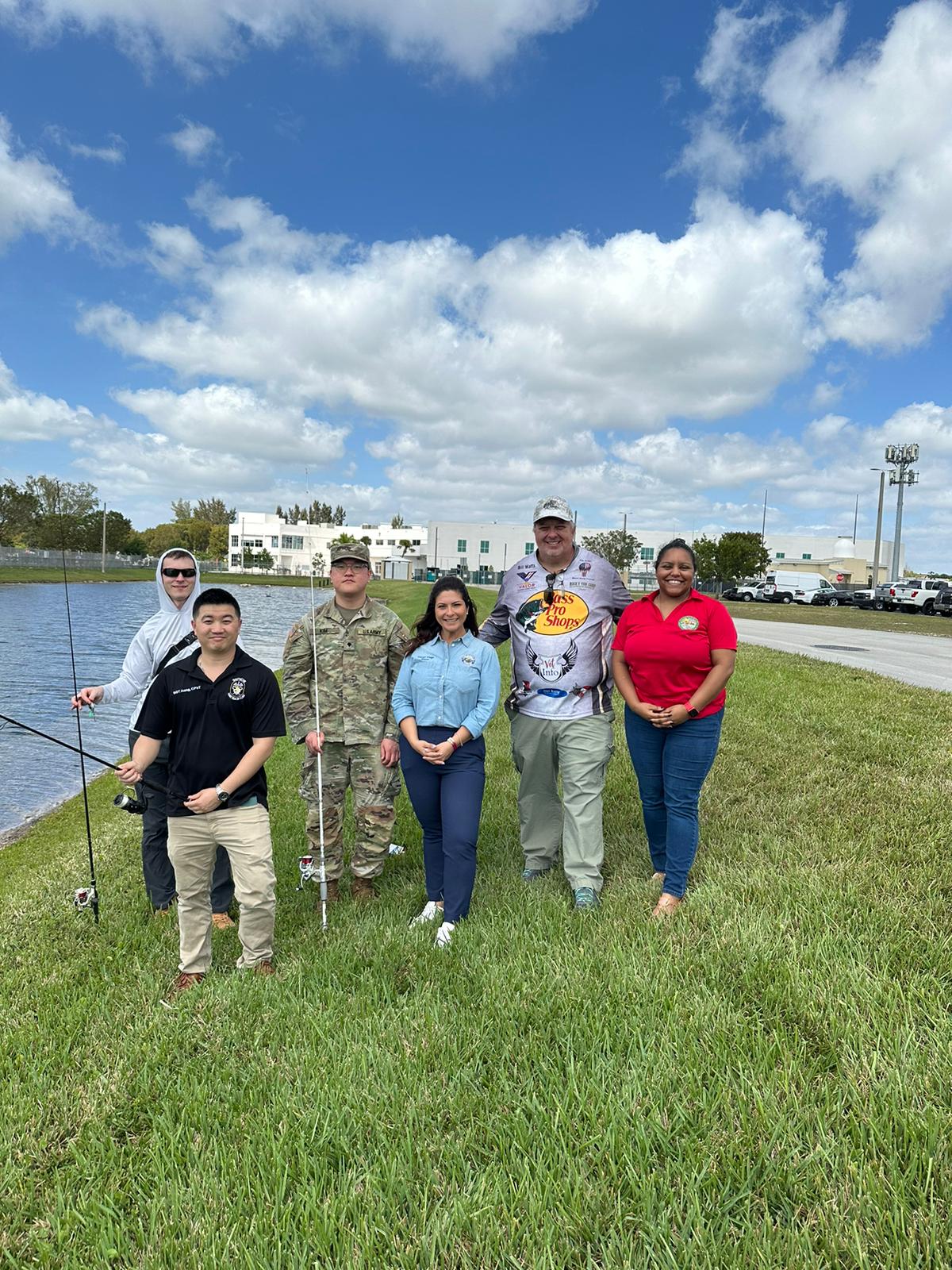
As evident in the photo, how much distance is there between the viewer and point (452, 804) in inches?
160

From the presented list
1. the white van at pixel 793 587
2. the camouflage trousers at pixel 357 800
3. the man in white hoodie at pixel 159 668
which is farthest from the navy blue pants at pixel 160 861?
the white van at pixel 793 587

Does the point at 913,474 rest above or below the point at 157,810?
above

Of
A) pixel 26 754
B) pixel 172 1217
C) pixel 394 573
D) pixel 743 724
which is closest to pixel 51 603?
pixel 26 754

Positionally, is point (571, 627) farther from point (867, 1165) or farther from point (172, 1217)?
point (172, 1217)

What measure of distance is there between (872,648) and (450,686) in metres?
16.4

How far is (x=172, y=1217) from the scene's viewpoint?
213 centimetres

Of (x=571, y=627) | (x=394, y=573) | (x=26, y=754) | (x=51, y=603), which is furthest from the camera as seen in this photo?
(x=394, y=573)

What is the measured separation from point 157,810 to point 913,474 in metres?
75.7

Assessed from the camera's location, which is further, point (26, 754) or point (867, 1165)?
point (26, 754)

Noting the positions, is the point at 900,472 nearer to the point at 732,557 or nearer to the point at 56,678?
the point at 732,557

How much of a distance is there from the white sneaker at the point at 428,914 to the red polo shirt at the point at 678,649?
67.5 inches

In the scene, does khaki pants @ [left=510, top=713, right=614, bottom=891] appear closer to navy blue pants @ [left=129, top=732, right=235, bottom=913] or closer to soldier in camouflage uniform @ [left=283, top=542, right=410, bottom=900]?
soldier in camouflage uniform @ [left=283, top=542, right=410, bottom=900]

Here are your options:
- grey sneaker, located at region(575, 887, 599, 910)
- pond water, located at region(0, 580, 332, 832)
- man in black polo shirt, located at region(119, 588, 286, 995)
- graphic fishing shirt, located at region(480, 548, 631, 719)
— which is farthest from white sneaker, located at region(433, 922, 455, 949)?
pond water, located at region(0, 580, 332, 832)

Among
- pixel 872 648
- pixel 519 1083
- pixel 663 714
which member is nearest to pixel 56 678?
pixel 663 714
